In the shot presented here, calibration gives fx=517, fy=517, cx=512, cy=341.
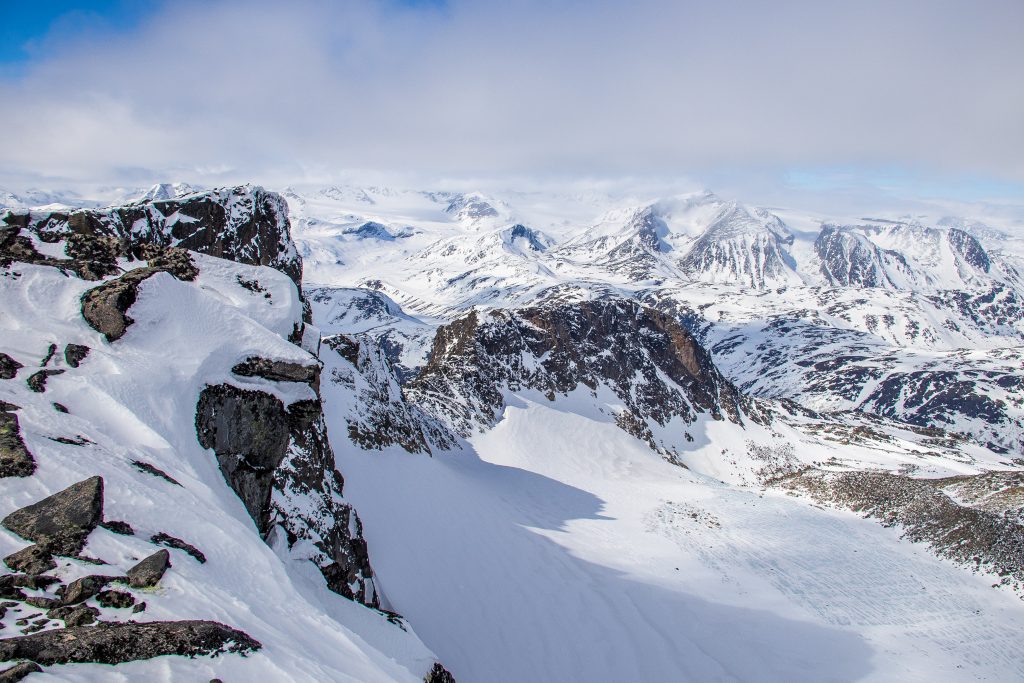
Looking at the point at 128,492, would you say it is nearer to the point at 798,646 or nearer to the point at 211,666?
the point at 211,666

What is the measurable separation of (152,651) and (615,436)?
2066 inches

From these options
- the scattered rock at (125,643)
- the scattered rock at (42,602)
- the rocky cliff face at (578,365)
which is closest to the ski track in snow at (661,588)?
the scattered rock at (125,643)

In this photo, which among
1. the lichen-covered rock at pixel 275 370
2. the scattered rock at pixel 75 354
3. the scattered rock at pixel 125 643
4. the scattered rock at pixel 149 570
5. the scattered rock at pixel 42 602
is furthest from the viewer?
the lichen-covered rock at pixel 275 370

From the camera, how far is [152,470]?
9227mm

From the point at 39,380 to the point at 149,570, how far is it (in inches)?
259

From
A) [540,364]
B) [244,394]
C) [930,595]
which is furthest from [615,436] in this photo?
[244,394]

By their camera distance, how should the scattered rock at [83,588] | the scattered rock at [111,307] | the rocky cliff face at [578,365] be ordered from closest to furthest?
the scattered rock at [83,588] < the scattered rock at [111,307] < the rocky cliff face at [578,365]

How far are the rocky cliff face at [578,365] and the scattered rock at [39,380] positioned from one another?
38765 mm

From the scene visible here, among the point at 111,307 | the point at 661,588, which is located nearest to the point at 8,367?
the point at 111,307

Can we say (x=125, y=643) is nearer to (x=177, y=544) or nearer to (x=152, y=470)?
(x=177, y=544)

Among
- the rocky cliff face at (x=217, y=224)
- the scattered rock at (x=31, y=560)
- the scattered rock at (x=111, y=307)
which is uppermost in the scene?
the rocky cliff face at (x=217, y=224)

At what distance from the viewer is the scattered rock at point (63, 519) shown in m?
6.72

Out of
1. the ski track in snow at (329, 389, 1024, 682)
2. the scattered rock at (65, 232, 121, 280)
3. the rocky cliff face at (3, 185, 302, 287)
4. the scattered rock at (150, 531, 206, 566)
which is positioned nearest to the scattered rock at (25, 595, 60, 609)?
the scattered rock at (150, 531, 206, 566)

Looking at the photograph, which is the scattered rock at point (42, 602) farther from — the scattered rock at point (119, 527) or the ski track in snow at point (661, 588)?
the ski track in snow at point (661, 588)
